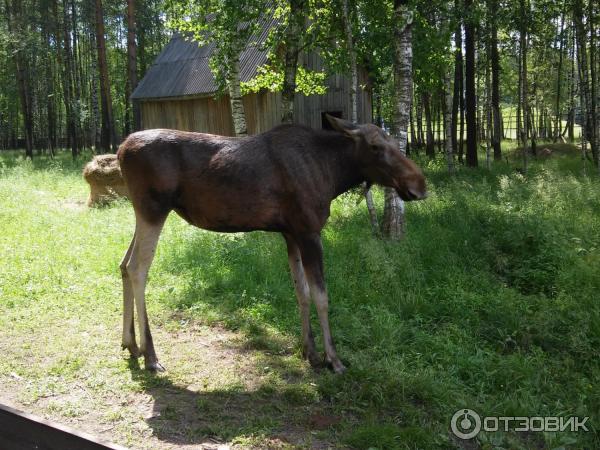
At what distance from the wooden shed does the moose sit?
537 inches

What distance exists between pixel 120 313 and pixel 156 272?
130 cm

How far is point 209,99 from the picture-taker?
802 inches

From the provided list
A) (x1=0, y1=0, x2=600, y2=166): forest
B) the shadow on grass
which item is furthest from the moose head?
(x1=0, y1=0, x2=600, y2=166): forest

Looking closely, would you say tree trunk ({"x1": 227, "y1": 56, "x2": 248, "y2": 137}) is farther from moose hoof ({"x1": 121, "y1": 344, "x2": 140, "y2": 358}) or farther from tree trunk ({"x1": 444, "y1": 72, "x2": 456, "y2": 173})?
tree trunk ({"x1": 444, "y1": 72, "x2": 456, "y2": 173})

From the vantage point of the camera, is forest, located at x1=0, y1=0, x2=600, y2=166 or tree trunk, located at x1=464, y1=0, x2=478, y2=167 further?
tree trunk, located at x1=464, y1=0, x2=478, y2=167

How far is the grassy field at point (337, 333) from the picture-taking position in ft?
13.7

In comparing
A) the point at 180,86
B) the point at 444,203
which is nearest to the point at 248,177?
the point at 444,203

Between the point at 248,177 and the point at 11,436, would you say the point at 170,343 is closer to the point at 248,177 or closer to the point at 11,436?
the point at 248,177

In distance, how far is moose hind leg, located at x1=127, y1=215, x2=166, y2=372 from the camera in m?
4.84

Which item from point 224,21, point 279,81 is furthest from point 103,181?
point 224,21

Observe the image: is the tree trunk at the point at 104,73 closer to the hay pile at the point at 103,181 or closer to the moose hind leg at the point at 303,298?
the hay pile at the point at 103,181

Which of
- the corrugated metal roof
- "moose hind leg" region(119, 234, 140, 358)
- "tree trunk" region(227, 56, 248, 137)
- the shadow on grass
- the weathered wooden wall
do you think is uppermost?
Answer: the corrugated metal roof

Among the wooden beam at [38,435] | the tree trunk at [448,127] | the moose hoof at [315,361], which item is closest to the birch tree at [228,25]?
the moose hoof at [315,361]

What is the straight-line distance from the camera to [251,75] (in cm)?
1789
